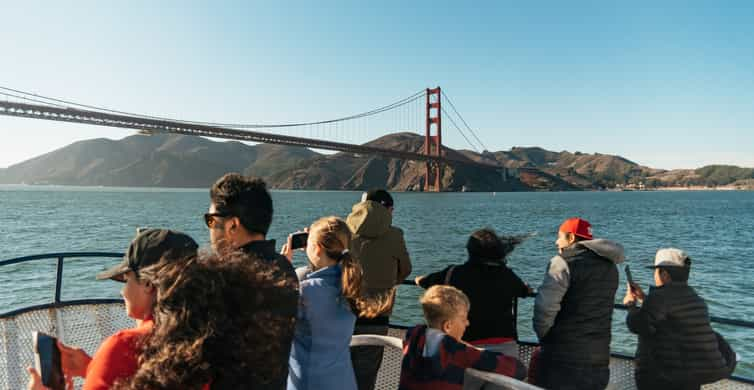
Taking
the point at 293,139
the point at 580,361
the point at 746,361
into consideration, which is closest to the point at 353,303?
the point at 580,361

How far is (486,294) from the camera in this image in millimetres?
2631

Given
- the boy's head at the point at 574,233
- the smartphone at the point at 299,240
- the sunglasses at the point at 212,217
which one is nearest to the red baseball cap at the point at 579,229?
the boy's head at the point at 574,233

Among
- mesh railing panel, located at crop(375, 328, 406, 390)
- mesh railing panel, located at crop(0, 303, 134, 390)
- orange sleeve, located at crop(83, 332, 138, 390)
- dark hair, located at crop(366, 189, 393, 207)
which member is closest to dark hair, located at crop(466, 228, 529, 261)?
dark hair, located at crop(366, 189, 393, 207)

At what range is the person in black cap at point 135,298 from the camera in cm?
123

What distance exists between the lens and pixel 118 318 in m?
3.39

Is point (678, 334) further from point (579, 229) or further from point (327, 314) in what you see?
point (327, 314)

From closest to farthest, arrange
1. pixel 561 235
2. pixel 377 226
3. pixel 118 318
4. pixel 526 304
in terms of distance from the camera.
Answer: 1. pixel 561 235
2. pixel 377 226
3. pixel 118 318
4. pixel 526 304

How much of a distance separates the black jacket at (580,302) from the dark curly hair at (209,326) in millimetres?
1738

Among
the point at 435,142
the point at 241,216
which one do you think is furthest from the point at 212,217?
the point at 435,142

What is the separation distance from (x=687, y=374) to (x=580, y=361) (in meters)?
0.51

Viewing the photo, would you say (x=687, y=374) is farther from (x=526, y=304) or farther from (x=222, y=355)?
(x=526, y=304)

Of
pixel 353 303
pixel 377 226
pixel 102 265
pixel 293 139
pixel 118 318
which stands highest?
pixel 293 139

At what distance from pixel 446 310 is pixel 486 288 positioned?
0.53 m

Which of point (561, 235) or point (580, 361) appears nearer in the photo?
point (580, 361)
